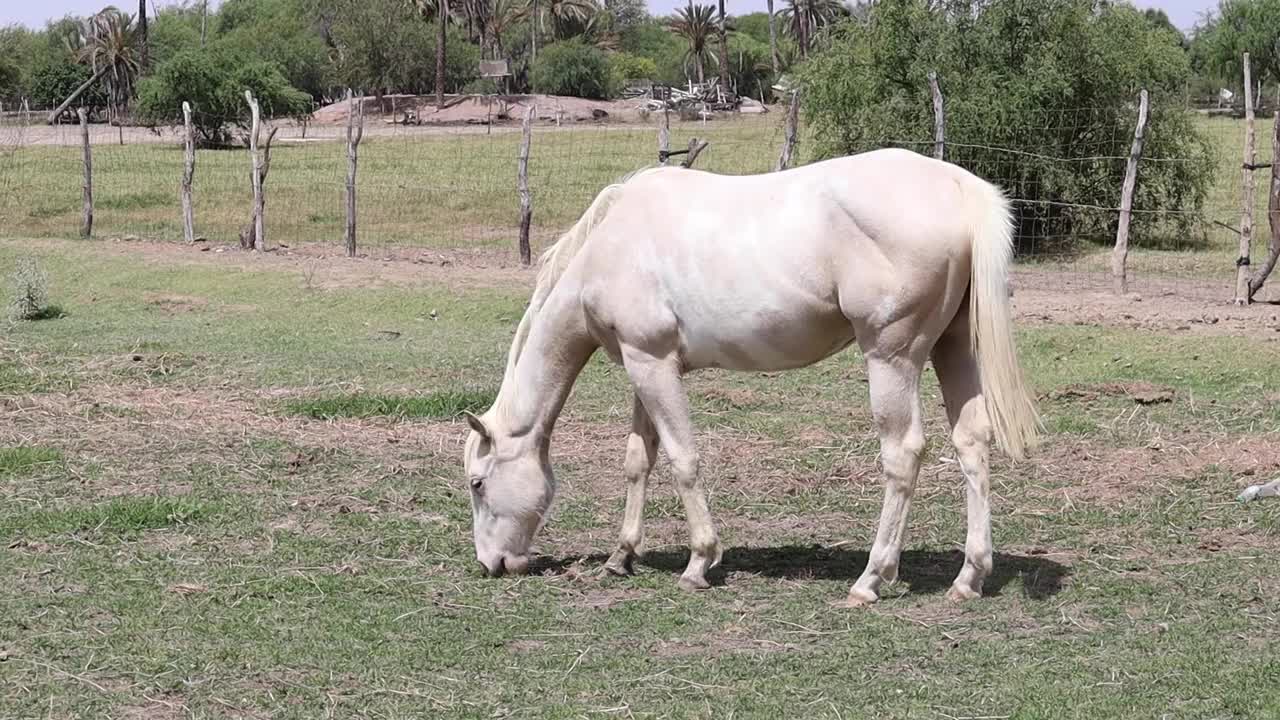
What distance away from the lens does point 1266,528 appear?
6.65 metres

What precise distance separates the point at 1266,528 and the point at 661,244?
3.03 m

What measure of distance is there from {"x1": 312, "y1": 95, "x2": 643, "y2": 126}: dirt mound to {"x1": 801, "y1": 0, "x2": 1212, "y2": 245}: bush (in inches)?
1316

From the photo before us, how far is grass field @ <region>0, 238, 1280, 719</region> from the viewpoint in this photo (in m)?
4.78

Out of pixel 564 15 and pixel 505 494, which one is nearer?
pixel 505 494

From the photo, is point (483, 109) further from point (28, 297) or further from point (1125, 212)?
point (1125, 212)

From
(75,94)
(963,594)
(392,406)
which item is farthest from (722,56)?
(963,594)

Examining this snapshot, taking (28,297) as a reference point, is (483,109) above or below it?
above

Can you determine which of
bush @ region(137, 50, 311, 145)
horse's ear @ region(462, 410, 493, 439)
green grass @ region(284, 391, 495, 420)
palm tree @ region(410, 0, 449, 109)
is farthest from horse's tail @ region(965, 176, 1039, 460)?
palm tree @ region(410, 0, 449, 109)

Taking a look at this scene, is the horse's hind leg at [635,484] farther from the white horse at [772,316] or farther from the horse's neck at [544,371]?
the horse's neck at [544,371]

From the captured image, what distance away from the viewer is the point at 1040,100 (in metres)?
19.2

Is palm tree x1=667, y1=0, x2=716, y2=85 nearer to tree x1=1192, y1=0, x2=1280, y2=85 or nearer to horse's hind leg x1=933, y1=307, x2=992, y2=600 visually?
tree x1=1192, y1=0, x2=1280, y2=85

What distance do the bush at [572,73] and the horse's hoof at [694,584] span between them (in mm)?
64503

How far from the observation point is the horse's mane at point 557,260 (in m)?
6.42

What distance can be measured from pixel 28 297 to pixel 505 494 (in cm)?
1018
